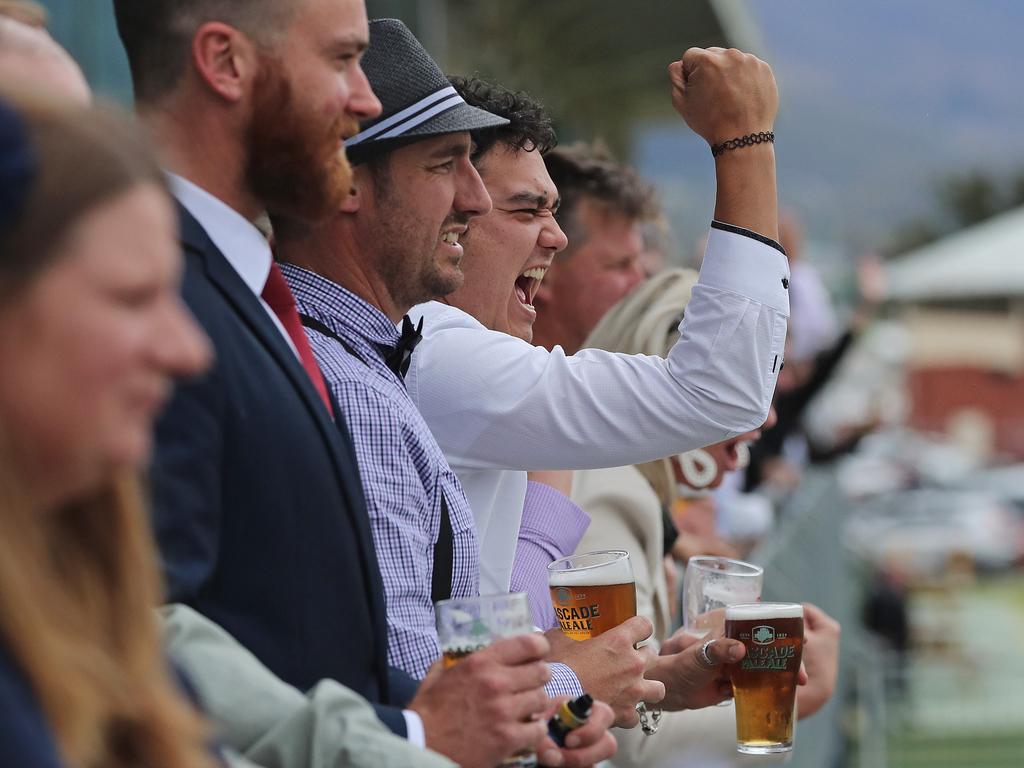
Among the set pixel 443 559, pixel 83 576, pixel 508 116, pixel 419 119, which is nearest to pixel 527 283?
pixel 508 116

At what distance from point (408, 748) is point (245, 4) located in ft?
3.13

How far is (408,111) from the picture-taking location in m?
2.60

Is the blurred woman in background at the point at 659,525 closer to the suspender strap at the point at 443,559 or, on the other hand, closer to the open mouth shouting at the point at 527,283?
the open mouth shouting at the point at 527,283

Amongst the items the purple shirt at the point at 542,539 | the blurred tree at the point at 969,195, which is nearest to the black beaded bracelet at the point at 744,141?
the purple shirt at the point at 542,539

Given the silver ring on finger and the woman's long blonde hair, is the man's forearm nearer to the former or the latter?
the silver ring on finger

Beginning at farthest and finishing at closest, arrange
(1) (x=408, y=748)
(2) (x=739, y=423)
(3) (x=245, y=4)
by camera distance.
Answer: (2) (x=739, y=423), (3) (x=245, y=4), (1) (x=408, y=748)

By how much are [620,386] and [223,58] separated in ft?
2.99

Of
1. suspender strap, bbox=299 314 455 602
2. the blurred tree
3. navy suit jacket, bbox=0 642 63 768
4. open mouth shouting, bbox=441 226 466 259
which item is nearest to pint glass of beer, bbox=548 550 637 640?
suspender strap, bbox=299 314 455 602

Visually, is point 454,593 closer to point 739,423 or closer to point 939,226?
point 739,423

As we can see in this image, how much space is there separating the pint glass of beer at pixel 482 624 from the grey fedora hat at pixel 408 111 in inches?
37.0

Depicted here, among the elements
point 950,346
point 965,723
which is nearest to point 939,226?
point 950,346

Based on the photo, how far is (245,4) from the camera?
2.01 metres

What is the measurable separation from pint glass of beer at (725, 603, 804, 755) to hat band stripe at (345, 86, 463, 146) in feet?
3.24

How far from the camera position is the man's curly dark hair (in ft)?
10.2
